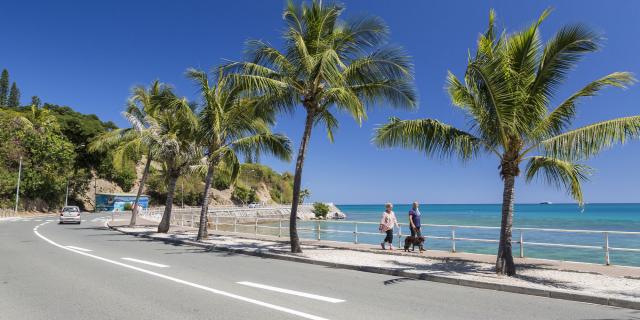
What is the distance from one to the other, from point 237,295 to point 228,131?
11.8 metres

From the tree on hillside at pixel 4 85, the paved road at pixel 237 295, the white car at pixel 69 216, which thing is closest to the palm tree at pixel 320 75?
the paved road at pixel 237 295

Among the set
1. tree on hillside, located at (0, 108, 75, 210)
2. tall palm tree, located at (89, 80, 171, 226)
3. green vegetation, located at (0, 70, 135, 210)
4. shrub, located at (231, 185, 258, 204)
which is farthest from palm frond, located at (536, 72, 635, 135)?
shrub, located at (231, 185, 258, 204)

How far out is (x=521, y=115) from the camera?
948cm

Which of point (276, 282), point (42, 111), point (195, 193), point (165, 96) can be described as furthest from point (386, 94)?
point (195, 193)

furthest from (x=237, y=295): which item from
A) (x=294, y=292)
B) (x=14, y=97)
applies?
(x=14, y=97)

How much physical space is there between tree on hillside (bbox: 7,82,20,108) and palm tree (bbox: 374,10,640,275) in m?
128

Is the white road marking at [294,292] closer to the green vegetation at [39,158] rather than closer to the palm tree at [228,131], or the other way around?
the palm tree at [228,131]

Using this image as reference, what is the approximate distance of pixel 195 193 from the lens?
9425 centimetres

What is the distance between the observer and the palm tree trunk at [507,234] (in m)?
9.58

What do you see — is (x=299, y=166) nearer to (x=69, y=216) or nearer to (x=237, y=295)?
(x=237, y=295)

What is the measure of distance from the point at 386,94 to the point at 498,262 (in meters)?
6.63

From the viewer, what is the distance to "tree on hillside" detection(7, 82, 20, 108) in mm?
109506

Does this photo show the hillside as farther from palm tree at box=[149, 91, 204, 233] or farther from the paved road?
the paved road

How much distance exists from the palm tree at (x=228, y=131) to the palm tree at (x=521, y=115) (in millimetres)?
7120
